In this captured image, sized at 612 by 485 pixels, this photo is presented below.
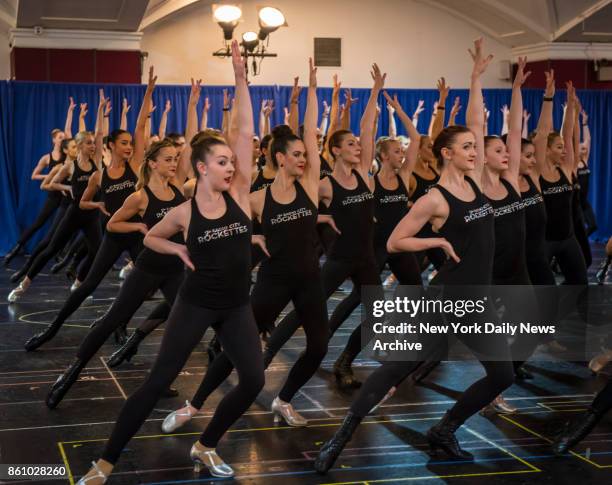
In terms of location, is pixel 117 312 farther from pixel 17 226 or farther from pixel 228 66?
pixel 228 66

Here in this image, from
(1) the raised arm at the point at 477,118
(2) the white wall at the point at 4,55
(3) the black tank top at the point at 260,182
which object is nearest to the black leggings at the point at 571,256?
(1) the raised arm at the point at 477,118

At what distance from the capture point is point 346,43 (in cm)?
1653

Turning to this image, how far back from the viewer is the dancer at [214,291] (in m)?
3.86

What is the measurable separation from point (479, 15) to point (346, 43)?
2.55 m

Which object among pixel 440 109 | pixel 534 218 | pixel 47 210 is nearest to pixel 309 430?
pixel 534 218

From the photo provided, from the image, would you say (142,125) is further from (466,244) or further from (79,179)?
(79,179)

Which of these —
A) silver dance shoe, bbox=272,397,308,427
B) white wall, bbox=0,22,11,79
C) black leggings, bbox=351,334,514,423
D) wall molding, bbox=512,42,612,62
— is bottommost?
silver dance shoe, bbox=272,397,308,427

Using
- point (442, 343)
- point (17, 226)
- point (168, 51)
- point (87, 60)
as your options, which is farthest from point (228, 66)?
point (442, 343)

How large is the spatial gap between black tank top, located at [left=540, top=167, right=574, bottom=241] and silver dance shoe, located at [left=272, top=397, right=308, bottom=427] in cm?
269

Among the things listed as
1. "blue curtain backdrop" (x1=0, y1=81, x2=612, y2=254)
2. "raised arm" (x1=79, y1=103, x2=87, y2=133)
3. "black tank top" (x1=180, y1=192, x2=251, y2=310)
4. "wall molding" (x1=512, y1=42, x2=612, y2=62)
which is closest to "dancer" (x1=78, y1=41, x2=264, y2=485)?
"black tank top" (x1=180, y1=192, x2=251, y2=310)

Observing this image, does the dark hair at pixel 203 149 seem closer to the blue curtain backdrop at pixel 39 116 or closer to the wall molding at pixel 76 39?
the blue curtain backdrop at pixel 39 116

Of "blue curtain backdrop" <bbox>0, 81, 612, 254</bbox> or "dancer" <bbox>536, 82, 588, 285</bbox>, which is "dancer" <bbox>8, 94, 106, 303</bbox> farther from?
"blue curtain backdrop" <bbox>0, 81, 612, 254</bbox>

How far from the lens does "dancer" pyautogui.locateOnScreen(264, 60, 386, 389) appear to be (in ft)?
18.0

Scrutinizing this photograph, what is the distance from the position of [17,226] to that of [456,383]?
10.1 m
